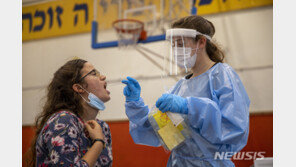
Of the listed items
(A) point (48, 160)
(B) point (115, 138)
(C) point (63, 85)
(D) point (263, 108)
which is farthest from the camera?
(B) point (115, 138)

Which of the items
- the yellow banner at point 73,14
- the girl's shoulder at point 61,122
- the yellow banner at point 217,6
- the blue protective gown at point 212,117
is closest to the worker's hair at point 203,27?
the blue protective gown at point 212,117

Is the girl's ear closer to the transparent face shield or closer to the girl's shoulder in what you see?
the girl's shoulder

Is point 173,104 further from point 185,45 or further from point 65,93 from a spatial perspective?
point 65,93

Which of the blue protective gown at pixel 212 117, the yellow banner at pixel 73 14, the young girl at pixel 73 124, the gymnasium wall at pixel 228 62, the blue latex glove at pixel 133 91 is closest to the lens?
the blue protective gown at pixel 212 117

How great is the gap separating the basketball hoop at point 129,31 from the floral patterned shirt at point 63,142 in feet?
5.39

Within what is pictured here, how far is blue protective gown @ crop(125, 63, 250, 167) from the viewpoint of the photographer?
1.07 metres

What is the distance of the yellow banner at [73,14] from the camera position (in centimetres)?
301

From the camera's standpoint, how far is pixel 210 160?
115 centimetres

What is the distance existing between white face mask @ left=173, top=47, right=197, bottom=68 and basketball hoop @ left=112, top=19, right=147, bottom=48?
1498 millimetres

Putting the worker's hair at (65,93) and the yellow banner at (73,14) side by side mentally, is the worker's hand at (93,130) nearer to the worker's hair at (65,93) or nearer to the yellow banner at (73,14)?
the worker's hair at (65,93)

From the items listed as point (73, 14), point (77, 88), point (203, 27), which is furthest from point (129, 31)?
point (203, 27)

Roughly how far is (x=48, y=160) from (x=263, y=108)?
2.22 meters

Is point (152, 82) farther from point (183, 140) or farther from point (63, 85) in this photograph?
point (183, 140)

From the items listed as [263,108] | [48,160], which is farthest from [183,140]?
[263,108]
